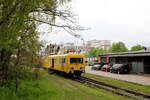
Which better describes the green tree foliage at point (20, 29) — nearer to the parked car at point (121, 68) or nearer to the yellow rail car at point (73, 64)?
the yellow rail car at point (73, 64)

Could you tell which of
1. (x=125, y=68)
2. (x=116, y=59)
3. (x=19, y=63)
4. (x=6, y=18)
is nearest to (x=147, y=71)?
(x=125, y=68)

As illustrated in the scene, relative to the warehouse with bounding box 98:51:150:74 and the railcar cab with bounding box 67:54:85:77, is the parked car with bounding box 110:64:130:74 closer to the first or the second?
the warehouse with bounding box 98:51:150:74

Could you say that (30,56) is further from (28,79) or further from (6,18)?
(6,18)

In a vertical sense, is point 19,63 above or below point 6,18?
below

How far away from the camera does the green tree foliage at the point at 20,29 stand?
18.7 ft

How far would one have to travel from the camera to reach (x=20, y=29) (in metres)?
5.96

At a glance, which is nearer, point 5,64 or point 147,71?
point 5,64

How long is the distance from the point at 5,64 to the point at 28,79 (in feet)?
15.6

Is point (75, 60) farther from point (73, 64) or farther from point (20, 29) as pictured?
point (20, 29)

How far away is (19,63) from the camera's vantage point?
12977 millimetres

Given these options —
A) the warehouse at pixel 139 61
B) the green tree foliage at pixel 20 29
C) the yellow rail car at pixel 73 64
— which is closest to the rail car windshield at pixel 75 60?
the yellow rail car at pixel 73 64

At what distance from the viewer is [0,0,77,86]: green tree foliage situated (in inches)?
225

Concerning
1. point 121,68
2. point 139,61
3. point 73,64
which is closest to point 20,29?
point 73,64

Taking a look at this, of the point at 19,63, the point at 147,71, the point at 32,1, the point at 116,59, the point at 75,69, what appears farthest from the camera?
the point at 116,59
